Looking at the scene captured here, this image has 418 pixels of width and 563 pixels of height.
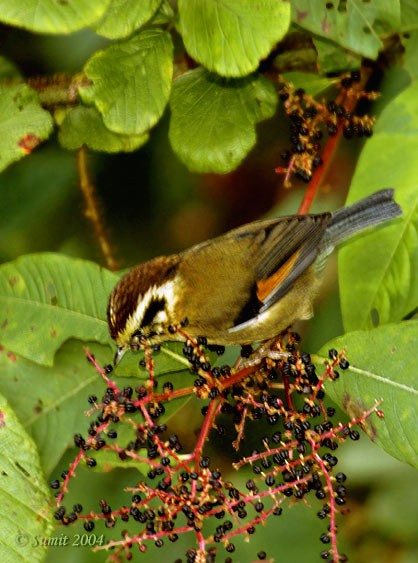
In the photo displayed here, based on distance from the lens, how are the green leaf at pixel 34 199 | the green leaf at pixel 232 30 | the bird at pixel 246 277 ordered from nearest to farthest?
the green leaf at pixel 232 30 < the bird at pixel 246 277 < the green leaf at pixel 34 199

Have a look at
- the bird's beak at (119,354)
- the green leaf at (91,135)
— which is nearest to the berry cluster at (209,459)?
the bird's beak at (119,354)

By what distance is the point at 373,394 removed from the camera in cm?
268

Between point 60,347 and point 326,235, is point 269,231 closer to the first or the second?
point 326,235

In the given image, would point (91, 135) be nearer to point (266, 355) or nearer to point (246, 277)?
point (246, 277)

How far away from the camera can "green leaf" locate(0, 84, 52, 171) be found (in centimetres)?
289

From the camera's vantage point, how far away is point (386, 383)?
268cm

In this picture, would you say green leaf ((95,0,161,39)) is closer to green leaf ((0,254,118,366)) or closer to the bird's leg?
green leaf ((0,254,118,366))

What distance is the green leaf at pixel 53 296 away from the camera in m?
3.01

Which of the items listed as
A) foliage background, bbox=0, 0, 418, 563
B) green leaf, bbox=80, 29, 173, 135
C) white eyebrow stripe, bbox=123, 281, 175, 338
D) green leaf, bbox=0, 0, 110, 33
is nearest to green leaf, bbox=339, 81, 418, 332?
foliage background, bbox=0, 0, 418, 563

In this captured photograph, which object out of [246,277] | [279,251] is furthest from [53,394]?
[279,251]

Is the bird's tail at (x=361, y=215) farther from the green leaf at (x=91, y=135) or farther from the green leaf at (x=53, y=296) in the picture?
the green leaf at (x=53, y=296)

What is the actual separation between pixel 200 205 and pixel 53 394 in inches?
50.4

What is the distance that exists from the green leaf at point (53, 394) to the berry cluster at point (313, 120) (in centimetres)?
90

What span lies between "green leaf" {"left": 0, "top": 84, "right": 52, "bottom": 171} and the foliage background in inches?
8.7
